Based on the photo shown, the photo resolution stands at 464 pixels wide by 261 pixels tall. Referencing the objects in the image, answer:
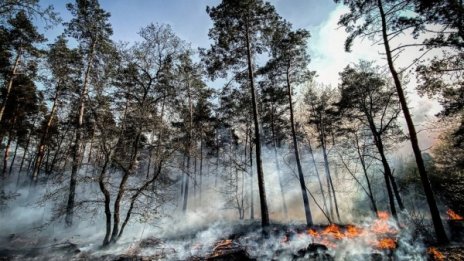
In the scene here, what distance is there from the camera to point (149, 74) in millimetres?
12742

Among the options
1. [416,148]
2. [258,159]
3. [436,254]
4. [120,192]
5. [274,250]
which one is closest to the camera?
[436,254]

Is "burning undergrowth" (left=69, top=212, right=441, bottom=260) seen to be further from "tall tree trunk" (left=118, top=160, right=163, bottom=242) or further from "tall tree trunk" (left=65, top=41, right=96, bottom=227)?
"tall tree trunk" (left=65, top=41, right=96, bottom=227)

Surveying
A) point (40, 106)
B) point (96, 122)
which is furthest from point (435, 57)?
point (40, 106)

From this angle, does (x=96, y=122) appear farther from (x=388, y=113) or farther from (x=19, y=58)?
(x=388, y=113)

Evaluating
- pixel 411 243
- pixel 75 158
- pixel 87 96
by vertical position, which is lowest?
pixel 411 243

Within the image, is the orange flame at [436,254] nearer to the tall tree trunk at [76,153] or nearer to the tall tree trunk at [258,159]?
the tall tree trunk at [258,159]

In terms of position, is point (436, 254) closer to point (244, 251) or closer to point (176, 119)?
point (244, 251)

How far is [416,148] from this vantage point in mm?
10281

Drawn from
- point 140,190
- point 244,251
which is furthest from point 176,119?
point 244,251

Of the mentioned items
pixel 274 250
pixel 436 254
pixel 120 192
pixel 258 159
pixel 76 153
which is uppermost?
pixel 76 153

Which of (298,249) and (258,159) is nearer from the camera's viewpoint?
(298,249)

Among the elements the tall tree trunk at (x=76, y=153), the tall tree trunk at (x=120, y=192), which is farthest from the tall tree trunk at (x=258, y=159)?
the tall tree trunk at (x=76, y=153)

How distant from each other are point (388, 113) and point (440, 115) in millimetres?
6435

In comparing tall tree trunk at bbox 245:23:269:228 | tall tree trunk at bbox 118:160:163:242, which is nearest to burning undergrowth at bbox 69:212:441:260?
tall tree trunk at bbox 245:23:269:228
